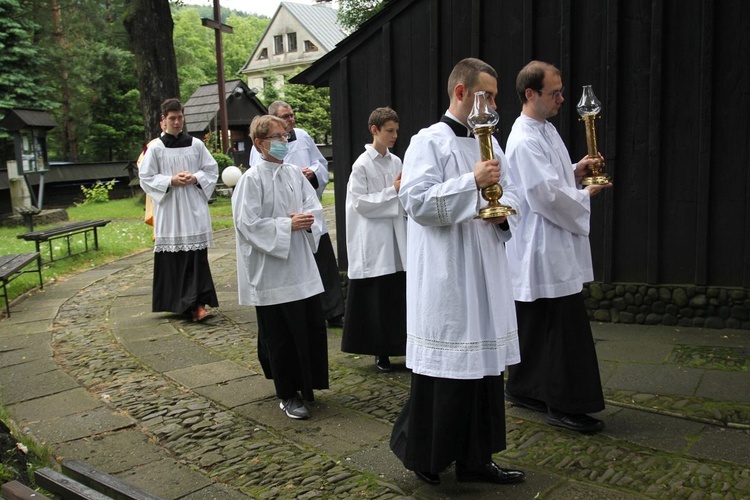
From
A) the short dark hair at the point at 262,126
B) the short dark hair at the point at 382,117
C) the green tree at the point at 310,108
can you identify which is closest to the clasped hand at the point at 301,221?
the short dark hair at the point at 262,126

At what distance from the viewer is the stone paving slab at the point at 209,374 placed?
19.0 ft

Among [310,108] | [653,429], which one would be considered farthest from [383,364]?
[310,108]

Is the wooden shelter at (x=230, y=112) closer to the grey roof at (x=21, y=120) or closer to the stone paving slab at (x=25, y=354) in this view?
the grey roof at (x=21, y=120)

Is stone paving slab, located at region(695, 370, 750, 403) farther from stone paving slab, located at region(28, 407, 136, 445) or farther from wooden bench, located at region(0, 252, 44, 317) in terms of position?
wooden bench, located at region(0, 252, 44, 317)

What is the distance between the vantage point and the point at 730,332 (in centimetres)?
668

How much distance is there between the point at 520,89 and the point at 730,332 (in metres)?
3.50

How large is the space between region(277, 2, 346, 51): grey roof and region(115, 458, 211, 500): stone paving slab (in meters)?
66.6

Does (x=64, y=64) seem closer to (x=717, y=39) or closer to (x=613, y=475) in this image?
(x=717, y=39)

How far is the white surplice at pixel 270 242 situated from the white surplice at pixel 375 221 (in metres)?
0.81

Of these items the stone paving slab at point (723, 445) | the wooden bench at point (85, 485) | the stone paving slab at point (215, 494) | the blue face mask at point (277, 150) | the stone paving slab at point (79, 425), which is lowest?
the stone paving slab at point (215, 494)

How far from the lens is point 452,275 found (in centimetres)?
362

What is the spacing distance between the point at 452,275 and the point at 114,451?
238cm

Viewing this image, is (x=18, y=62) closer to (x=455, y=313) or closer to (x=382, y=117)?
(x=382, y=117)

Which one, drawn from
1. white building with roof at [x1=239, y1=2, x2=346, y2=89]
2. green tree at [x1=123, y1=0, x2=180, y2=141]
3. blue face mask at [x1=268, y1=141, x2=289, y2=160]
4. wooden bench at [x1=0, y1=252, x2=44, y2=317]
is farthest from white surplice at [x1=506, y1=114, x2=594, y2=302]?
white building with roof at [x1=239, y1=2, x2=346, y2=89]
